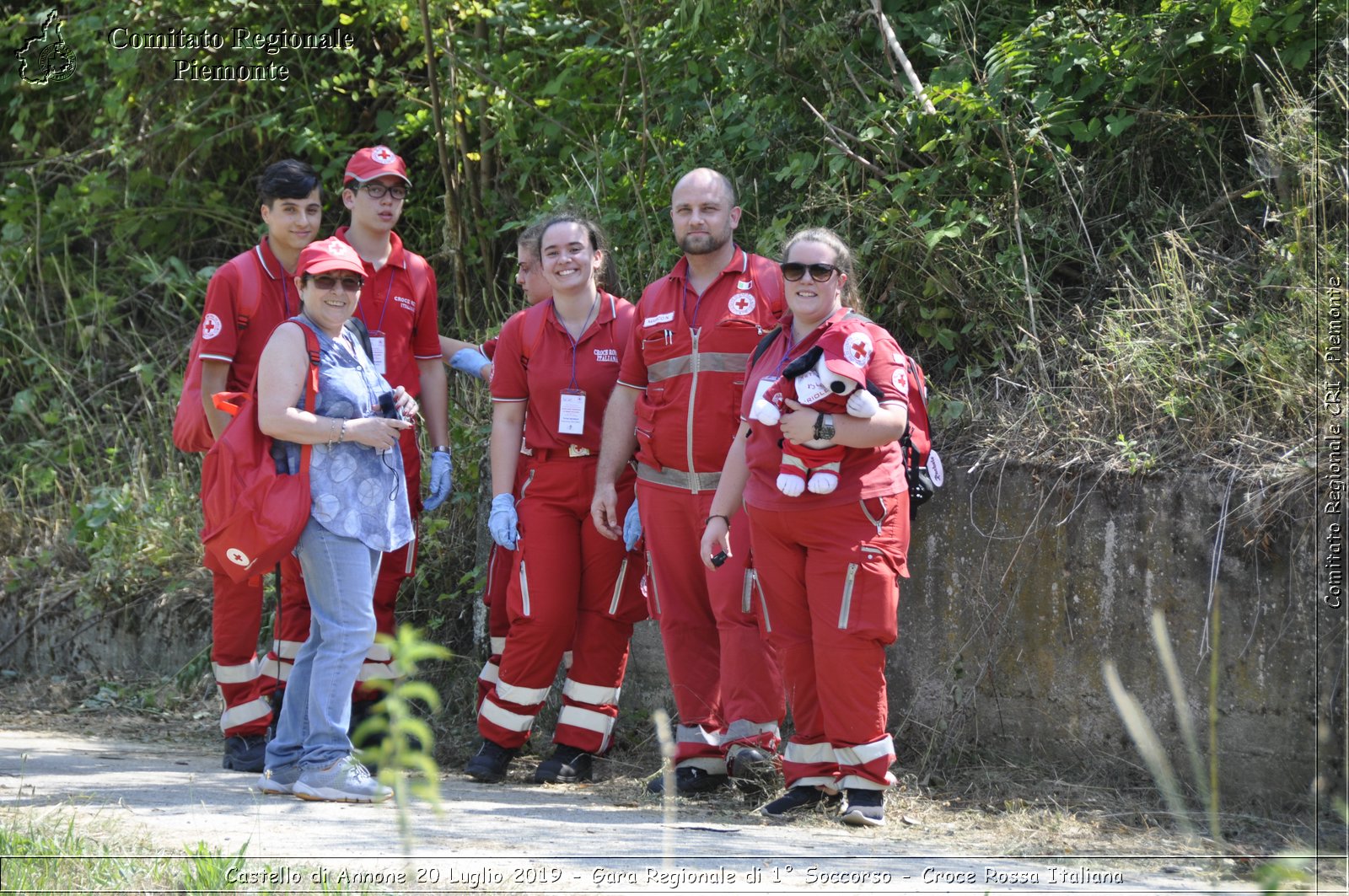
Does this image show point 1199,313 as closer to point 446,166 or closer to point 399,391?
point 399,391

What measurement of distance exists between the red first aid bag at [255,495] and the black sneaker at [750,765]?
71.5 inches

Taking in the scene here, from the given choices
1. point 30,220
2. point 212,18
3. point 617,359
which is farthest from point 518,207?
point 30,220

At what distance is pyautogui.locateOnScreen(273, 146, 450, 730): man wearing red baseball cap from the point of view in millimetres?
6090

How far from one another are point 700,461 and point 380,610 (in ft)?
5.51

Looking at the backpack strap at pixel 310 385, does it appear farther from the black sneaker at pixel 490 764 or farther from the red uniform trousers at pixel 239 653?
the black sneaker at pixel 490 764

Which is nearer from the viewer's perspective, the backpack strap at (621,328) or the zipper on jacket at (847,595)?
the zipper on jacket at (847,595)

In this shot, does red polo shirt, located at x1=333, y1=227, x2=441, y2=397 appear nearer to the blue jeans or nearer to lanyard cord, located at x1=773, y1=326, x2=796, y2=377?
the blue jeans

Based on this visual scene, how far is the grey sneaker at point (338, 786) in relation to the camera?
5.04 metres

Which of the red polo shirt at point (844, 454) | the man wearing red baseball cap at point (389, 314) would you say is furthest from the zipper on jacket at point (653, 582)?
the man wearing red baseball cap at point (389, 314)

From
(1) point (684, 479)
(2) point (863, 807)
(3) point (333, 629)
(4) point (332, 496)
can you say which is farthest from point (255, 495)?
(2) point (863, 807)

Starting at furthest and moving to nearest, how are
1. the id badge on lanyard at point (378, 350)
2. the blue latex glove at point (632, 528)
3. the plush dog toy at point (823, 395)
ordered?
the id badge on lanyard at point (378, 350) → the blue latex glove at point (632, 528) → the plush dog toy at point (823, 395)

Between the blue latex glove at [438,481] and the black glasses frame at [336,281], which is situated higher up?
the black glasses frame at [336,281]

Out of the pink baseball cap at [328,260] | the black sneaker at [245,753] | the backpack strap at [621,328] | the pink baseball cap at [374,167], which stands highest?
the pink baseball cap at [374,167]

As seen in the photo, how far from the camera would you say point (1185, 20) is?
20.6 ft
